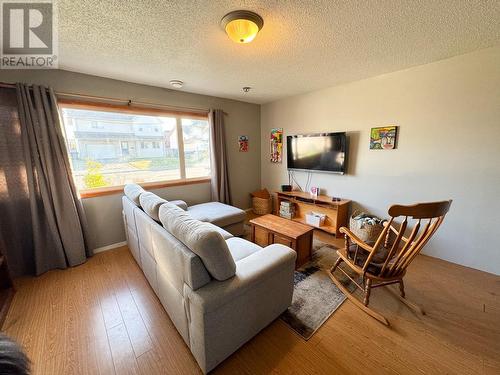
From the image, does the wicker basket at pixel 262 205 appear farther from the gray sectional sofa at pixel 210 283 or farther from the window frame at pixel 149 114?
the gray sectional sofa at pixel 210 283

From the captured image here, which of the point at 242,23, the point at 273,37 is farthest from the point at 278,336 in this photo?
the point at 273,37

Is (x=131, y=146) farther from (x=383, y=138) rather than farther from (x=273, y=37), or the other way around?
(x=383, y=138)

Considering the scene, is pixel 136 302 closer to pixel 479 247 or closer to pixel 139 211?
pixel 139 211

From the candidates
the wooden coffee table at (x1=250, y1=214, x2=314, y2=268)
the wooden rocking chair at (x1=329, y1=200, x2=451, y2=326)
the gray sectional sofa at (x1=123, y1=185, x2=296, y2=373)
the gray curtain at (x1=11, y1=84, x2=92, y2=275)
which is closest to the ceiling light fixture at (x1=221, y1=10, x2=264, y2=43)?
the gray sectional sofa at (x1=123, y1=185, x2=296, y2=373)

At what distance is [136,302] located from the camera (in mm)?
1824

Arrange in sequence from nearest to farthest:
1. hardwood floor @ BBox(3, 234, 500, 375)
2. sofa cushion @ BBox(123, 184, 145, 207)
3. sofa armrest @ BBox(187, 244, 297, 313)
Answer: sofa armrest @ BBox(187, 244, 297, 313) → hardwood floor @ BBox(3, 234, 500, 375) → sofa cushion @ BBox(123, 184, 145, 207)

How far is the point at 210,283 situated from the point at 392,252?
1324mm

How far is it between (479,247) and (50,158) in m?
4.75

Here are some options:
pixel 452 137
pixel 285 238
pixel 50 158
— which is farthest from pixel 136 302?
pixel 452 137

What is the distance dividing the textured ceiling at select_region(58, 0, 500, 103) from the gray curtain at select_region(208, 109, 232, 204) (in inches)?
38.0

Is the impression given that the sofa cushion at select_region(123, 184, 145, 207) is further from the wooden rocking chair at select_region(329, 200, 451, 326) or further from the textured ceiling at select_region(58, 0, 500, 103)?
the wooden rocking chair at select_region(329, 200, 451, 326)

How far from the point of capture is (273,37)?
5.64ft

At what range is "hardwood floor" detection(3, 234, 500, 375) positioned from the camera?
128 cm

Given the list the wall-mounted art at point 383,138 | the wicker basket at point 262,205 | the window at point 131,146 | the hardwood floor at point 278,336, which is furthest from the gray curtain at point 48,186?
the wall-mounted art at point 383,138
